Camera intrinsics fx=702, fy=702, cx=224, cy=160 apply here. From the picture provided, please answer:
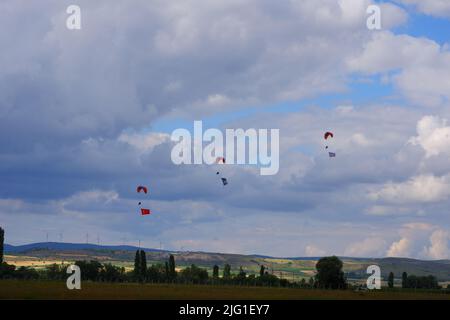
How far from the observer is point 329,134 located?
136000 millimetres
